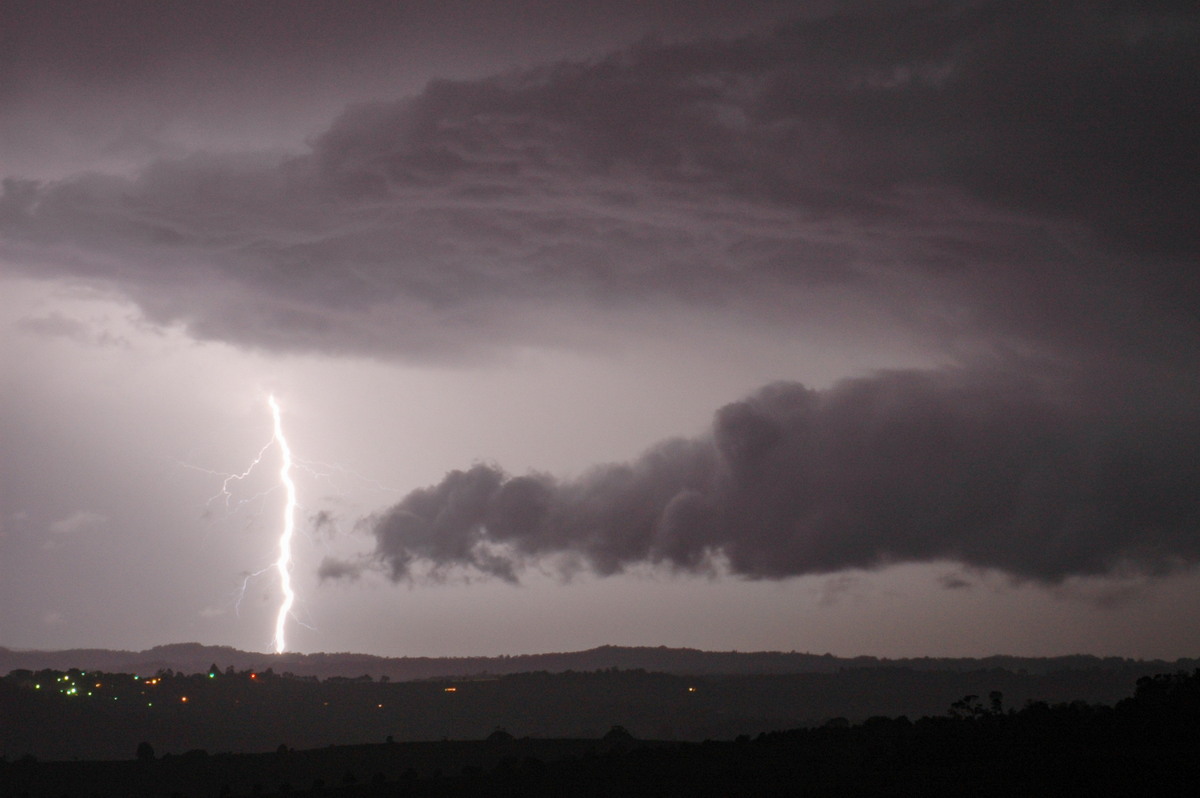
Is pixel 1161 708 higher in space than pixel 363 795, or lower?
higher

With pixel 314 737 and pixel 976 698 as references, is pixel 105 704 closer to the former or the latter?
pixel 314 737

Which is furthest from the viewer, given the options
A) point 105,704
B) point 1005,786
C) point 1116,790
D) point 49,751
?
point 105,704

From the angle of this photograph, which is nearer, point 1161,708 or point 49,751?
point 1161,708

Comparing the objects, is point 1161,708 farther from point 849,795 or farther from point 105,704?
point 105,704

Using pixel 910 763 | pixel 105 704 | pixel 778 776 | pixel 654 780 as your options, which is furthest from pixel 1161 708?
pixel 105 704

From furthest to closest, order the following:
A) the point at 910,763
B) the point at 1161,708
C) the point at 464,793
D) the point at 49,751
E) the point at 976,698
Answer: the point at 49,751, the point at 976,698, the point at 1161,708, the point at 464,793, the point at 910,763

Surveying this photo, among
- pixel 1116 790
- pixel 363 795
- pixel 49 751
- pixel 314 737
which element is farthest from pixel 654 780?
pixel 314 737
